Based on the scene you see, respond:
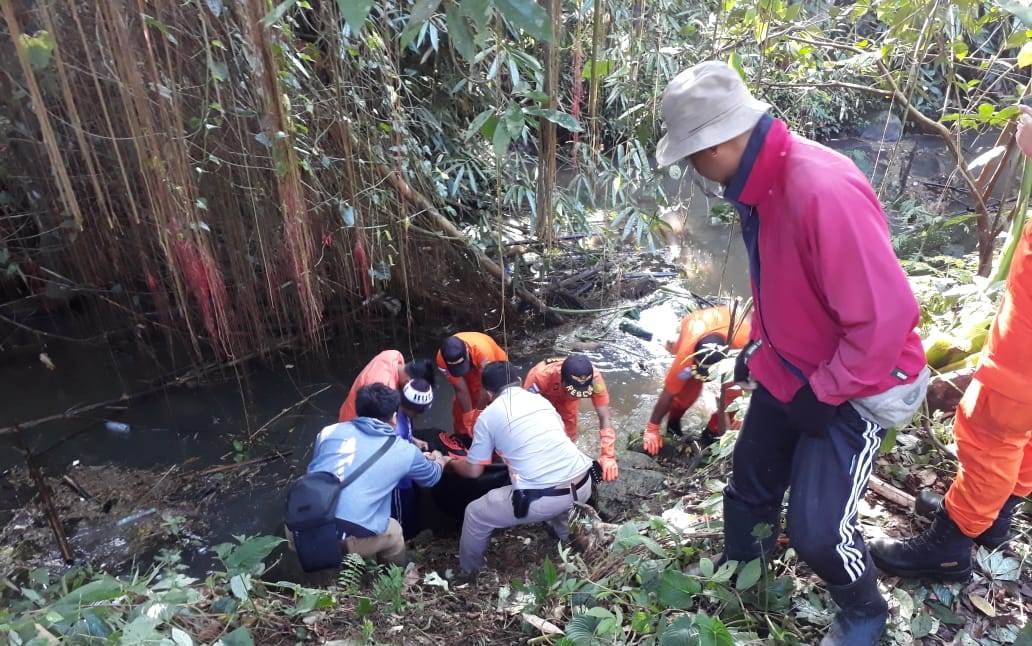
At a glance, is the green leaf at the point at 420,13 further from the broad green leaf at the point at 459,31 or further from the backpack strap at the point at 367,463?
the backpack strap at the point at 367,463

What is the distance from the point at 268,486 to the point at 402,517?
1.00 m

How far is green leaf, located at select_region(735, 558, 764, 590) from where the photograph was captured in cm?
195

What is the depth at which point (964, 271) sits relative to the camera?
156 inches

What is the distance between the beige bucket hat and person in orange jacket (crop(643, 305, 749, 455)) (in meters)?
1.53

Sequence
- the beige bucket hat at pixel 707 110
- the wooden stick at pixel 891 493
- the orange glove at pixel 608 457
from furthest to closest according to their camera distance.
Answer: the orange glove at pixel 608 457, the wooden stick at pixel 891 493, the beige bucket hat at pixel 707 110

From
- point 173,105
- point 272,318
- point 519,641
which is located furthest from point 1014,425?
point 272,318

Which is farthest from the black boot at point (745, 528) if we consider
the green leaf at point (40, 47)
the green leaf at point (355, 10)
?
the green leaf at point (40, 47)

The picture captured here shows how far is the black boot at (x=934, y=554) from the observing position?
205cm

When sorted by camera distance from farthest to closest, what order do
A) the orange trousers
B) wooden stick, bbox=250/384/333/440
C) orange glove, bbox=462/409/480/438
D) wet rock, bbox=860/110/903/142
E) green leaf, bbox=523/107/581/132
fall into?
wet rock, bbox=860/110/903/142 < wooden stick, bbox=250/384/333/440 < orange glove, bbox=462/409/480/438 < the orange trousers < green leaf, bbox=523/107/581/132

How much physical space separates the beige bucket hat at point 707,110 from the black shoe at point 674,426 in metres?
3.06

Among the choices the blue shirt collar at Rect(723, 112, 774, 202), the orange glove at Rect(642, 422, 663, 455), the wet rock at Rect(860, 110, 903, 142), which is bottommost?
the orange glove at Rect(642, 422, 663, 455)

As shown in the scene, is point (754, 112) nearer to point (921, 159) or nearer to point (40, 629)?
point (40, 629)

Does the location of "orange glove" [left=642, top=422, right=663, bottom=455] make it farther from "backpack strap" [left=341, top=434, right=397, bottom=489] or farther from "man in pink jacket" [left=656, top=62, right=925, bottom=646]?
"man in pink jacket" [left=656, top=62, right=925, bottom=646]

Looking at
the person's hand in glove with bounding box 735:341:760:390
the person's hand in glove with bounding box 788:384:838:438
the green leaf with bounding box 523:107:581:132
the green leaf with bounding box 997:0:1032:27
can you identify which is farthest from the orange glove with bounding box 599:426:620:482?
the green leaf with bounding box 997:0:1032:27
